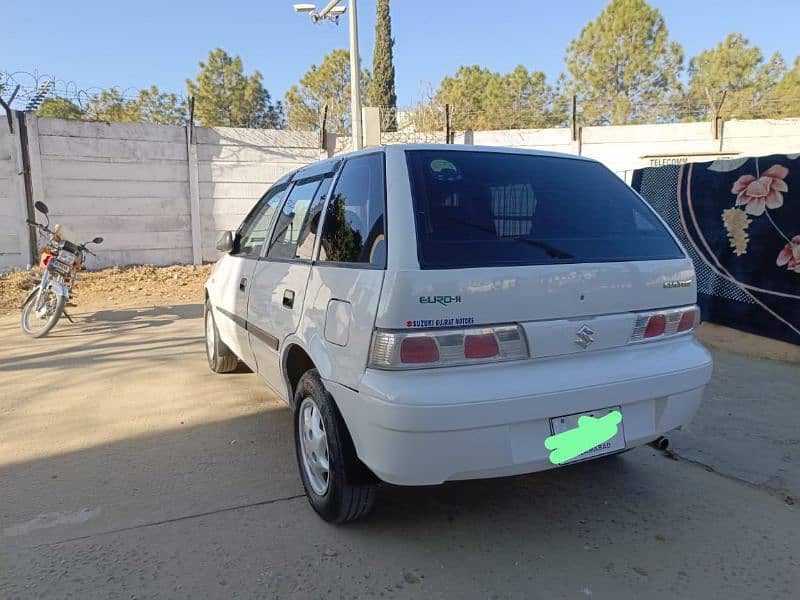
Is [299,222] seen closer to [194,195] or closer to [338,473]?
[338,473]

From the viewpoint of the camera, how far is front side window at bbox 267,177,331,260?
3135 millimetres

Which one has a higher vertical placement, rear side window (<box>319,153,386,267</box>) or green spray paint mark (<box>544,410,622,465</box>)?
rear side window (<box>319,153,386,267</box>)

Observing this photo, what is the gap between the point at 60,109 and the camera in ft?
39.4

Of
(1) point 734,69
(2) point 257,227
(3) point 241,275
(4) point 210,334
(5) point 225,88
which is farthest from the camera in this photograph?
(5) point 225,88

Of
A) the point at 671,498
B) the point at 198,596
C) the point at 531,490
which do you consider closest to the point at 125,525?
the point at 198,596

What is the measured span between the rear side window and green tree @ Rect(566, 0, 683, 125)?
26.8 meters

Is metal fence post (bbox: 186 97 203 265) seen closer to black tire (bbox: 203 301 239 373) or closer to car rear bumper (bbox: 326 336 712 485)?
black tire (bbox: 203 301 239 373)

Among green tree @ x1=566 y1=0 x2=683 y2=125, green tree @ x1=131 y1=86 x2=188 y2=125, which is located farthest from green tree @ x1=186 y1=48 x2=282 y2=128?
green tree @ x1=131 y1=86 x2=188 y2=125

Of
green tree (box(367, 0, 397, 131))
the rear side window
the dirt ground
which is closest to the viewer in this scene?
the rear side window

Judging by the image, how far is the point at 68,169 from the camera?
35.3 ft

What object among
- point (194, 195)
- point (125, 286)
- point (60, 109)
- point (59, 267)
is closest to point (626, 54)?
point (194, 195)

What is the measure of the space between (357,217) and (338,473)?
45.6 inches

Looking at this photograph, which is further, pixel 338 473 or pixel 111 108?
pixel 111 108

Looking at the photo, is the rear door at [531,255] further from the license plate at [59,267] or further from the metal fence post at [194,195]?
the metal fence post at [194,195]
